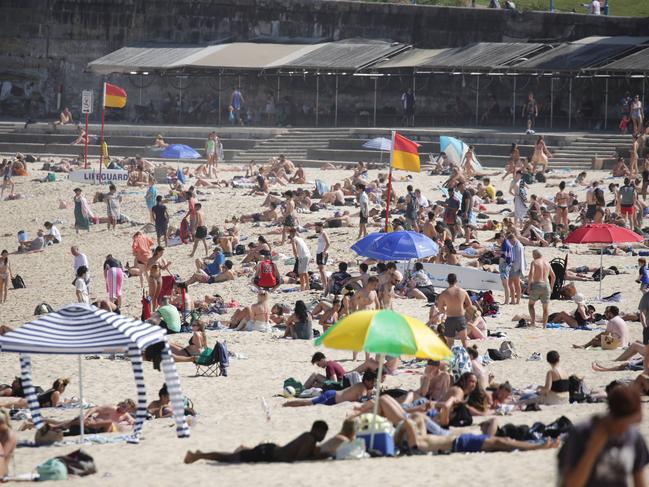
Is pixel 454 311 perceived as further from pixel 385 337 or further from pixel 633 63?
pixel 633 63

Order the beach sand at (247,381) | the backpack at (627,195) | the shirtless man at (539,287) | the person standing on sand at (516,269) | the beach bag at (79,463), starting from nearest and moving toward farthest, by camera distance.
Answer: the beach sand at (247,381)
the beach bag at (79,463)
the shirtless man at (539,287)
the person standing on sand at (516,269)
the backpack at (627,195)

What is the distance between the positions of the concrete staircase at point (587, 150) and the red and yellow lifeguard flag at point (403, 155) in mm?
9451

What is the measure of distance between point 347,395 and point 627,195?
1172 cm

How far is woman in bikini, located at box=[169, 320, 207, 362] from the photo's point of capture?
15930 mm

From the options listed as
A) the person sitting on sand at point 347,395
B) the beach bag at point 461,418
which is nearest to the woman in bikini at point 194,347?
the person sitting on sand at point 347,395

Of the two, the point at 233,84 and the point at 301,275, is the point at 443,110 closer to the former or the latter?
the point at 233,84

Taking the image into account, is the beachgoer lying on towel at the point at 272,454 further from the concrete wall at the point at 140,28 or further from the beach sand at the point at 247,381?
the concrete wall at the point at 140,28

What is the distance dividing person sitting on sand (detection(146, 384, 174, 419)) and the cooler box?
298 centimetres

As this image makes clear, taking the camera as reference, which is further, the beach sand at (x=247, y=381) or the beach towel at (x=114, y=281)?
the beach towel at (x=114, y=281)

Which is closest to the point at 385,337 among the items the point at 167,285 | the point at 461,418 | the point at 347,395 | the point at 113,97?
the point at 461,418

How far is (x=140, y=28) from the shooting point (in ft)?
141

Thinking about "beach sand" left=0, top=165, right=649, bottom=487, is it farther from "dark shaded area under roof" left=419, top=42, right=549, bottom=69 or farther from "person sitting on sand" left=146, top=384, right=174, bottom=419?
"dark shaded area under roof" left=419, top=42, right=549, bottom=69

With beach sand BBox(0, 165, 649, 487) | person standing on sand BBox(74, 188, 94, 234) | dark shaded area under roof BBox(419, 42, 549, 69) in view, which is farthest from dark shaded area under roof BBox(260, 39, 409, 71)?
person standing on sand BBox(74, 188, 94, 234)

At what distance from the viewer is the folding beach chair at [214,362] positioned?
596 inches
